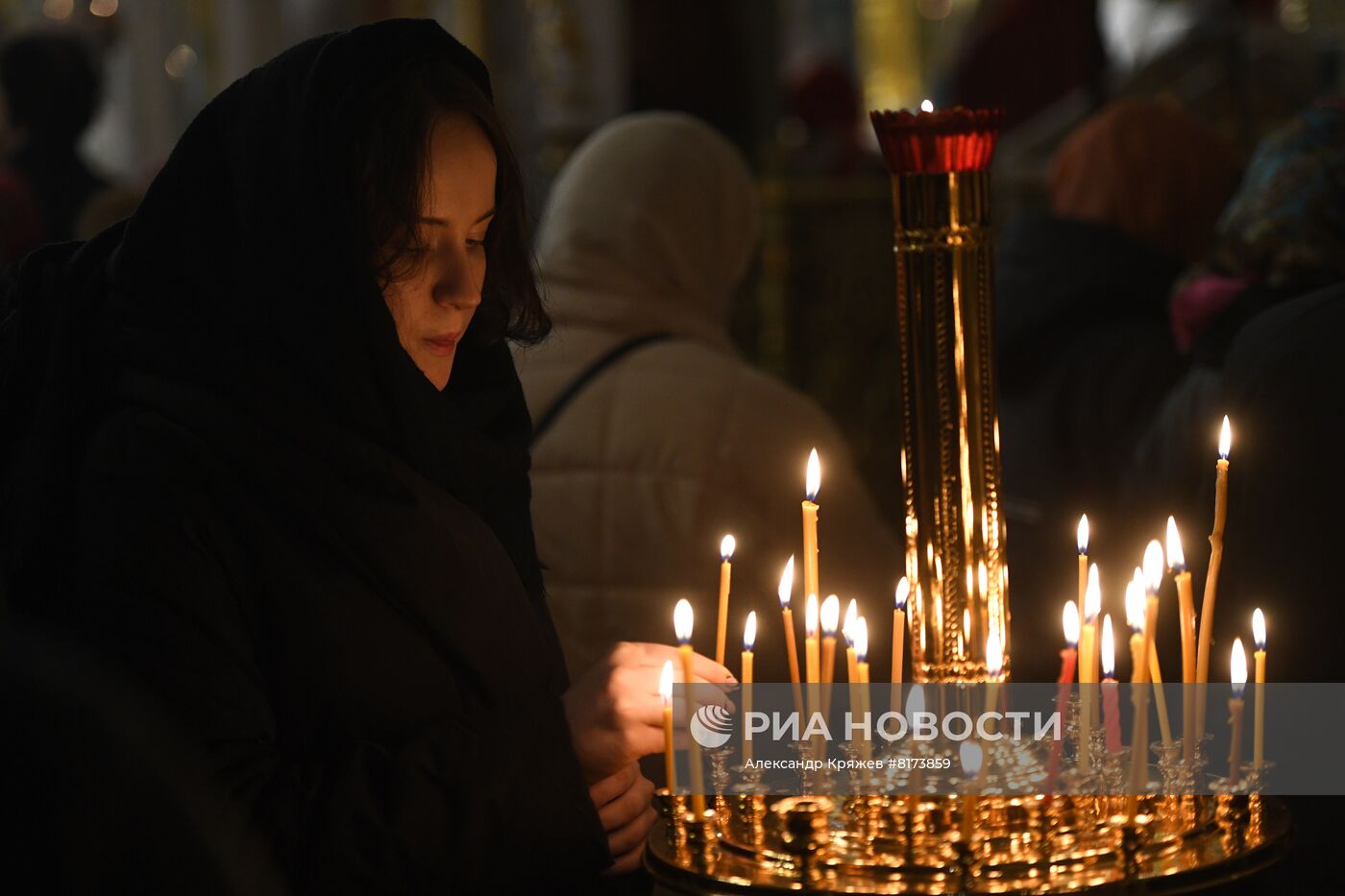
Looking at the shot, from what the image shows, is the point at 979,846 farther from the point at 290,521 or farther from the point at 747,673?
the point at 290,521

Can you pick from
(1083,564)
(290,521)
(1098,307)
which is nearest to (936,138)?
(1083,564)

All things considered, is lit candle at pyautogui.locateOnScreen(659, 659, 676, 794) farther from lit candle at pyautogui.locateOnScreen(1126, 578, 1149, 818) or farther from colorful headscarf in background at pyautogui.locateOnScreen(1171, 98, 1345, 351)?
colorful headscarf in background at pyautogui.locateOnScreen(1171, 98, 1345, 351)

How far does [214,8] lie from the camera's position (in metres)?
7.31

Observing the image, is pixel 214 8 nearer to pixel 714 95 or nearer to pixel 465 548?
pixel 714 95

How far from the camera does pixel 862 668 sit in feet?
4.36

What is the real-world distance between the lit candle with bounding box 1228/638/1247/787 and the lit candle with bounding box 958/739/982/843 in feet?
0.62

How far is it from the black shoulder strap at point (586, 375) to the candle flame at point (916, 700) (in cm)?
156

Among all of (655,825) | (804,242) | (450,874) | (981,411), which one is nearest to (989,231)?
(981,411)

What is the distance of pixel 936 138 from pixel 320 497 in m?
0.66

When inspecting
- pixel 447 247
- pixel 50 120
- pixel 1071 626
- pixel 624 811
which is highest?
pixel 50 120

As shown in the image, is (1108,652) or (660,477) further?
(660,477)

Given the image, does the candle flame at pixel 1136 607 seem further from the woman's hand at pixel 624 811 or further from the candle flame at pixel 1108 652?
the woman's hand at pixel 624 811

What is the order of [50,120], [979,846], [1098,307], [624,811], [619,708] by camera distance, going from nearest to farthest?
1. [979,846]
2. [619,708]
3. [624,811]
4. [1098,307]
5. [50,120]

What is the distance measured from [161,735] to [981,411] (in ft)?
2.16
